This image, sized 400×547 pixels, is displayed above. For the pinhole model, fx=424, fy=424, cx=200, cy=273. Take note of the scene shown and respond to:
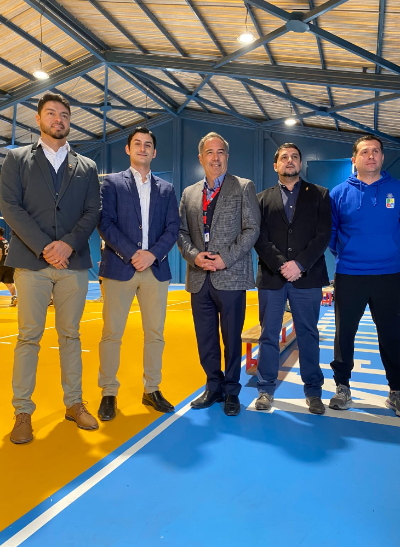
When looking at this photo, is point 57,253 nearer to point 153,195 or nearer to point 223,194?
point 153,195

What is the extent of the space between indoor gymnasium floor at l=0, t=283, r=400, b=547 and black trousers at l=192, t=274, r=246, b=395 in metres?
0.26

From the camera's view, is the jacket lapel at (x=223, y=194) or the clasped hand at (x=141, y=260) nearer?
the clasped hand at (x=141, y=260)

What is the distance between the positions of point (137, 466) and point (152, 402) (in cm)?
90

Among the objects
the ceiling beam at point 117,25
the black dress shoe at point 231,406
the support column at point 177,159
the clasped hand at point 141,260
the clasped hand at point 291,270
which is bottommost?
the black dress shoe at point 231,406

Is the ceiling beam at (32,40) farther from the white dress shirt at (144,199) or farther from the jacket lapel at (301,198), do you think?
the jacket lapel at (301,198)

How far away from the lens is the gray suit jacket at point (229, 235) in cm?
320

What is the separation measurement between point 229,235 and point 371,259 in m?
1.09

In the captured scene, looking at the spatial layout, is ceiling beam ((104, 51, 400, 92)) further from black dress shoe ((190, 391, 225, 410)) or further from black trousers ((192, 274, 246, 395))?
black dress shoe ((190, 391, 225, 410))

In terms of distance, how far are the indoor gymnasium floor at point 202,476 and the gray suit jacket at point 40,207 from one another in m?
1.19

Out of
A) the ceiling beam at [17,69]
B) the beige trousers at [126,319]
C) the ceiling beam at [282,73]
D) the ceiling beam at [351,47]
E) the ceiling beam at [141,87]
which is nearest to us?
the beige trousers at [126,319]

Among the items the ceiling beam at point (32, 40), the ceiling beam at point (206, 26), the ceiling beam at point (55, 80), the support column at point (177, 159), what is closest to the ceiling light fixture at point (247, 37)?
the ceiling beam at point (206, 26)

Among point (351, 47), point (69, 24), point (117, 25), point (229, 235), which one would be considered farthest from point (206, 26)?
point (229, 235)

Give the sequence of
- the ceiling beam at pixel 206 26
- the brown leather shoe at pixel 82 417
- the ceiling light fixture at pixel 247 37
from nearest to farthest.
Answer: the brown leather shoe at pixel 82 417, the ceiling light fixture at pixel 247 37, the ceiling beam at pixel 206 26

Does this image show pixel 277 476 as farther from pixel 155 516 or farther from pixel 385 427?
pixel 385 427
